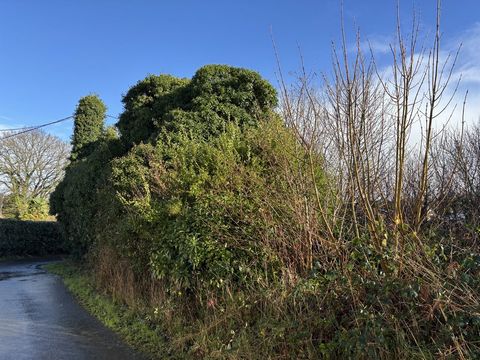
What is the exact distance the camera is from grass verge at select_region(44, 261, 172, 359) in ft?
20.1

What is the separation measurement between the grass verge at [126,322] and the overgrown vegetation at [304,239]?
0.51ft

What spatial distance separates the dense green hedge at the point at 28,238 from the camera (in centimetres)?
2703

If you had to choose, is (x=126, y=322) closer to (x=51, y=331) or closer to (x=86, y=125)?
(x=51, y=331)

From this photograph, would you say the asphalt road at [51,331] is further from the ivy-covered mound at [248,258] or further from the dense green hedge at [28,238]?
the dense green hedge at [28,238]

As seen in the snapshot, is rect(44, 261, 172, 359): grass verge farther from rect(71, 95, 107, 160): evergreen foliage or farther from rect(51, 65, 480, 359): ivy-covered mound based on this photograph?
rect(71, 95, 107, 160): evergreen foliage

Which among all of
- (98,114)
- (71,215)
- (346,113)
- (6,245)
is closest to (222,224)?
(346,113)

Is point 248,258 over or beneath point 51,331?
over

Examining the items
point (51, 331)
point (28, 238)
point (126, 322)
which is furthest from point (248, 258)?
point (28, 238)

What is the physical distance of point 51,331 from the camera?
293 inches

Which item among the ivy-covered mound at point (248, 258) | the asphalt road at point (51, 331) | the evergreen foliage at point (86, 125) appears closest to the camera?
the ivy-covered mound at point (248, 258)

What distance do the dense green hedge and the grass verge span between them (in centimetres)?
1745

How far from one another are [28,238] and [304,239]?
2701 cm

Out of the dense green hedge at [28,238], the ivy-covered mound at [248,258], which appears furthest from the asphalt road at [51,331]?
the dense green hedge at [28,238]

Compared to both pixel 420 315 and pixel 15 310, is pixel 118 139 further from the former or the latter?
pixel 420 315
